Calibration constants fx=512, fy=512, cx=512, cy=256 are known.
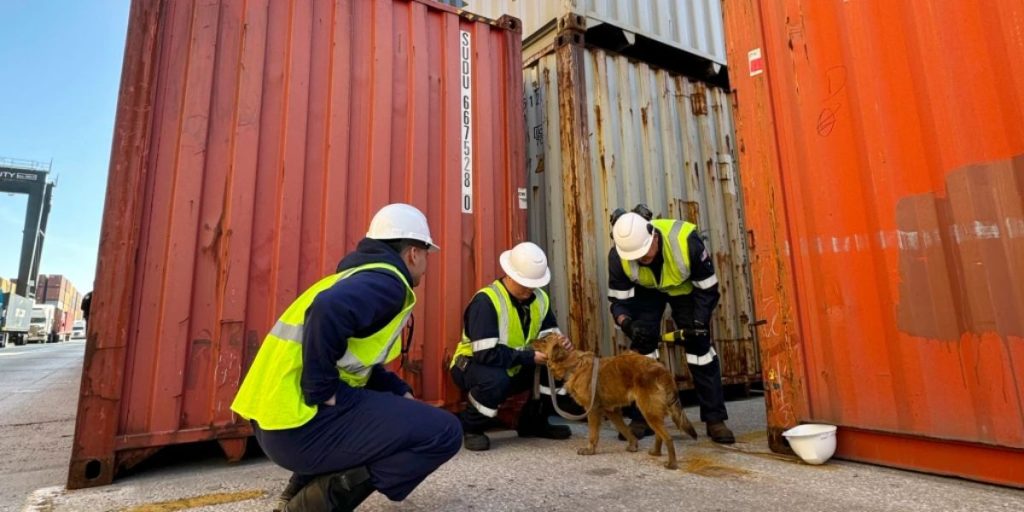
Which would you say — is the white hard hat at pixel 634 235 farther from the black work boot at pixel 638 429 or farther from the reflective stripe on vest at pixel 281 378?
the reflective stripe on vest at pixel 281 378

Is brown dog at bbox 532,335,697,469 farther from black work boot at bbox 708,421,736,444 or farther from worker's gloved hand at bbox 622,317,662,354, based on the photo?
worker's gloved hand at bbox 622,317,662,354

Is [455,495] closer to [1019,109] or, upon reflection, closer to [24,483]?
[24,483]

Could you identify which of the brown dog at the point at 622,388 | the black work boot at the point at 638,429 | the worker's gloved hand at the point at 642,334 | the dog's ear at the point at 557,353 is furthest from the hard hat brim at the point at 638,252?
the black work boot at the point at 638,429

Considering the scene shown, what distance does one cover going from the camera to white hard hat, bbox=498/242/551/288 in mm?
3594

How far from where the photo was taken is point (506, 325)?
141 inches

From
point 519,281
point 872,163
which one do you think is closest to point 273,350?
point 519,281

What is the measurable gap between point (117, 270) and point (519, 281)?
2.37m

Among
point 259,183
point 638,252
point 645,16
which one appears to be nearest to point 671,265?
point 638,252

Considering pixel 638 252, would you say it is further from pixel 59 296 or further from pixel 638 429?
pixel 59 296

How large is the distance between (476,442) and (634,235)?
1.82 meters


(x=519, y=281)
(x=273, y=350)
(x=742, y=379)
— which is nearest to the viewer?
(x=273, y=350)

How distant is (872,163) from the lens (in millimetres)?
2826

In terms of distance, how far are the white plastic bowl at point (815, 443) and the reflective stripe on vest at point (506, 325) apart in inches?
69.0

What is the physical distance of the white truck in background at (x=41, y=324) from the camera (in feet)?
113
